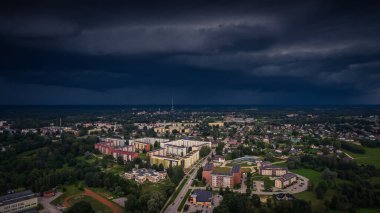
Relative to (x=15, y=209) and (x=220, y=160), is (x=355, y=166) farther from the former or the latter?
(x=15, y=209)

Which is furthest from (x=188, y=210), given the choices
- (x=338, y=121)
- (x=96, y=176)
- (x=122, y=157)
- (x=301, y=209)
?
(x=338, y=121)

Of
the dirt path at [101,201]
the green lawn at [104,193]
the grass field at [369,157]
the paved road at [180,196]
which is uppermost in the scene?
the grass field at [369,157]

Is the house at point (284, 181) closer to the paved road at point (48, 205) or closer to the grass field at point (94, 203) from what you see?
the grass field at point (94, 203)

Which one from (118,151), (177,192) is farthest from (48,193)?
(118,151)

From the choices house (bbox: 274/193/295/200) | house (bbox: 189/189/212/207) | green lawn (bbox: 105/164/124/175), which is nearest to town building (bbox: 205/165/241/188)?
house (bbox: 189/189/212/207)

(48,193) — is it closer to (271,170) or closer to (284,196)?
(284,196)

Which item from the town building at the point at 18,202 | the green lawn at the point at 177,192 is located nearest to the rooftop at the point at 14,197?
the town building at the point at 18,202
